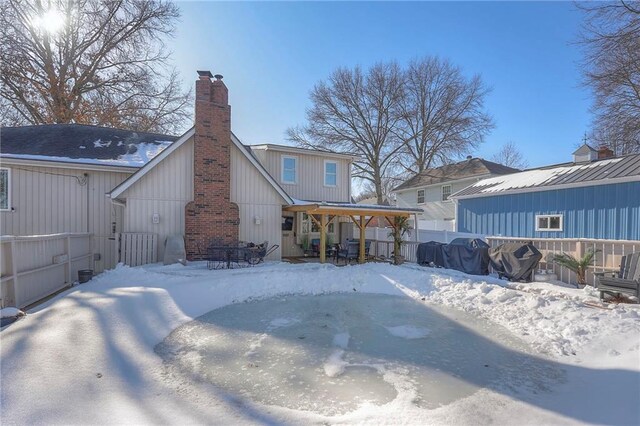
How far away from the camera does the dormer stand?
15453 mm

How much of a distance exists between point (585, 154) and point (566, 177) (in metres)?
3.11

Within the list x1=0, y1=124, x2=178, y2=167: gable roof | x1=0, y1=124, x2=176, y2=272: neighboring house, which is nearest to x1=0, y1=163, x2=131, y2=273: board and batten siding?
x1=0, y1=124, x2=176, y2=272: neighboring house

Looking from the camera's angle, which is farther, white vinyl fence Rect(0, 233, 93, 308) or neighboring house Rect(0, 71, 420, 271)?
neighboring house Rect(0, 71, 420, 271)

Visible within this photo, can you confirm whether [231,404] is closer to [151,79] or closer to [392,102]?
[151,79]

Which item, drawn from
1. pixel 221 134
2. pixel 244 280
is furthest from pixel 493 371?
pixel 221 134

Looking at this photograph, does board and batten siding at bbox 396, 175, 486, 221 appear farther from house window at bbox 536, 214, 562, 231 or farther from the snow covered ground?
the snow covered ground

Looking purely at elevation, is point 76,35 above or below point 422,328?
above

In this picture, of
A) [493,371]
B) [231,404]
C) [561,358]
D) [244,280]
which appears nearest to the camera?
[231,404]

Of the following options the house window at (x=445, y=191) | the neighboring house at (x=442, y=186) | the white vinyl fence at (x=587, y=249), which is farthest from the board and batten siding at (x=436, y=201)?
the white vinyl fence at (x=587, y=249)

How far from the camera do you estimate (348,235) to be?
17.0 meters

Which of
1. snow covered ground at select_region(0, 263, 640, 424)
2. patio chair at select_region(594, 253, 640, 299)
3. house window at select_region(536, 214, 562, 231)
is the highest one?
house window at select_region(536, 214, 562, 231)

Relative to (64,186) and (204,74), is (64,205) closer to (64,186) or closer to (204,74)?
(64,186)

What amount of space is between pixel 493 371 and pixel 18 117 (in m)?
28.0

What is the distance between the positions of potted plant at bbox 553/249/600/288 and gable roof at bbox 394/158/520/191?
14742 millimetres
